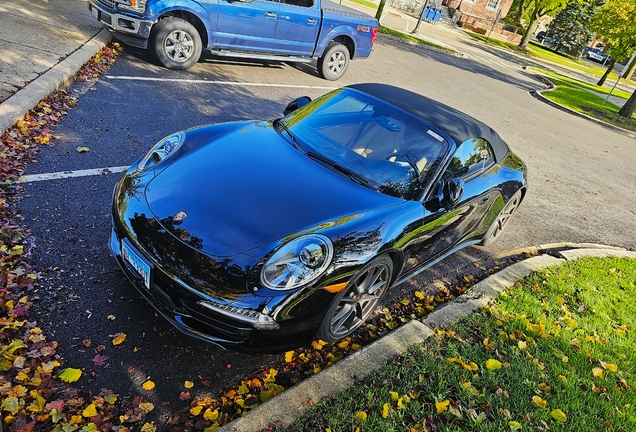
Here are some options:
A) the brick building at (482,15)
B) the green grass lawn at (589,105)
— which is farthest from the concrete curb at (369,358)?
the brick building at (482,15)

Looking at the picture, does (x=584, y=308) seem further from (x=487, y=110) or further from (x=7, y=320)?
(x=487, y=110)

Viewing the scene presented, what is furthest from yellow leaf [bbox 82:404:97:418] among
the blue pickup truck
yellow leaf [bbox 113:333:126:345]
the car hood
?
the blue pickup truck

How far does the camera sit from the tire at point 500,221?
4707mm

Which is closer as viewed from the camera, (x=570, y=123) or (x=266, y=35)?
(x=266, y=35)

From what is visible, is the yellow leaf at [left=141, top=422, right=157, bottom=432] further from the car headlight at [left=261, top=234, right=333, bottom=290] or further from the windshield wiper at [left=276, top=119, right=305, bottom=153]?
the windshield wiper at [left=276, top=119, right=305, bottom=153]

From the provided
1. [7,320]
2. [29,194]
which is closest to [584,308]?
[7,320]

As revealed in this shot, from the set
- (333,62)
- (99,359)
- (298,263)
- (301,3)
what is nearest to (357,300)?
(298,263)

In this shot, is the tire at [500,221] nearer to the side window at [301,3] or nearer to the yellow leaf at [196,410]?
the yellow leaf at [196,410]

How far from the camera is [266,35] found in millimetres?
7891

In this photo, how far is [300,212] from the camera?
8.91 ft

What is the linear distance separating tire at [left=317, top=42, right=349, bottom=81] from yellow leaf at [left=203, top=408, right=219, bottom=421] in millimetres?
8274

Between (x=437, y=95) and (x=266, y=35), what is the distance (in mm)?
5002

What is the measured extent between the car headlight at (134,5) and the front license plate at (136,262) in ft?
18.0

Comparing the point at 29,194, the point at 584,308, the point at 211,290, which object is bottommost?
the point at 29,194
